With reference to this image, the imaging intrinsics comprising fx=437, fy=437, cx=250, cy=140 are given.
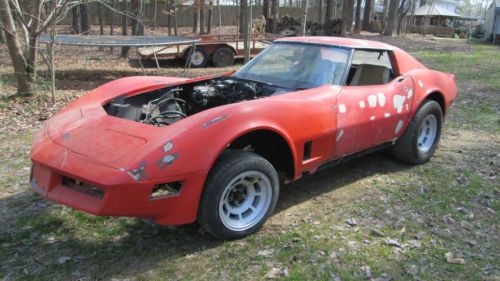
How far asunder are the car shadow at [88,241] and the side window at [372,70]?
5.41ft

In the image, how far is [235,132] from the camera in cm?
323

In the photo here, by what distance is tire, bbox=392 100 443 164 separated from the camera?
5023 millimetres

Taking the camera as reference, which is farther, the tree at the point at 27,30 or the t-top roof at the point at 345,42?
the tree at the point at 27,30

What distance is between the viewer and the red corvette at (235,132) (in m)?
2.99

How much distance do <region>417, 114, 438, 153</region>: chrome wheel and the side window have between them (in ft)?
3.01

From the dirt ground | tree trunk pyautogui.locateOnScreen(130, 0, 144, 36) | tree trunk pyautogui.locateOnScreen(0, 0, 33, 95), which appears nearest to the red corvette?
the dirt ground

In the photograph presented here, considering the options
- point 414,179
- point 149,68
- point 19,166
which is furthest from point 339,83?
point 149,68

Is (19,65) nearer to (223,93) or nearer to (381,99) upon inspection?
(223,93)

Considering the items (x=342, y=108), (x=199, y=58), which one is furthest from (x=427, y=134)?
(x=199, y=58)

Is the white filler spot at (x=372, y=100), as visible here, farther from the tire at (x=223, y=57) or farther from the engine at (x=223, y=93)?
the tire at (x=223, y=57)

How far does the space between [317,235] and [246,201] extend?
0.66 metres

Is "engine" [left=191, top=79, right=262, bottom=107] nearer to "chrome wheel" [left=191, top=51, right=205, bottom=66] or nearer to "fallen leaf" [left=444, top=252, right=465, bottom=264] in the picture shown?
"fallen leaf" [left=444, top=252, right=465, bottom=264]

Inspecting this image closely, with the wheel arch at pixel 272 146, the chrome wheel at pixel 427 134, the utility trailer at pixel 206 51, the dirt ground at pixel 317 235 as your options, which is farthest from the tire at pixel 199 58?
the wheel arch at pixel 272 146

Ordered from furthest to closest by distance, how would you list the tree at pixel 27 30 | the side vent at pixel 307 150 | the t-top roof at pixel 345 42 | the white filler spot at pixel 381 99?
the tree at pixel 27 30
the t-top roof at pixel 345 42
the white filler spot at pixel 381 99
the side vent at pixel 307 150
